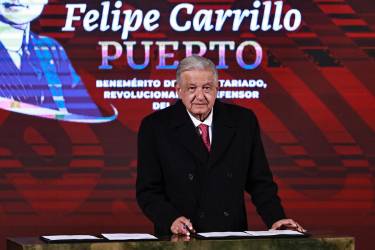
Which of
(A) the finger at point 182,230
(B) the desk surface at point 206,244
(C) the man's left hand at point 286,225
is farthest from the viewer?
(C) the man's left hand at point 286,225

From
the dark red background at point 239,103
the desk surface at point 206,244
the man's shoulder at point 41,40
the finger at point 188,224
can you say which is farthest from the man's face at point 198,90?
the man's shoulder at point 41,40

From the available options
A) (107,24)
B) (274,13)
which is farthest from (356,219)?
(107,24)

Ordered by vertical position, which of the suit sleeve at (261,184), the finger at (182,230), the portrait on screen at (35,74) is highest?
the portrait on screen at (35,74)

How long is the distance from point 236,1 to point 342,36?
0.73 m

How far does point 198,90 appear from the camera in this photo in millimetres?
4672

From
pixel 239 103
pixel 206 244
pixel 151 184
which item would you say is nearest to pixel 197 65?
pixel 151 184

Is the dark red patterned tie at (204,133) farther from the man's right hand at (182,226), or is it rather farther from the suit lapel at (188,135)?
the man's right hand at (182,226)

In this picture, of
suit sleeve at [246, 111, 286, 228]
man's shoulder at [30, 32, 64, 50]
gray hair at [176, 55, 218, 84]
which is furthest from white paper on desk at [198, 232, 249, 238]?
man's shoulder at [30, 32, 64, 50]

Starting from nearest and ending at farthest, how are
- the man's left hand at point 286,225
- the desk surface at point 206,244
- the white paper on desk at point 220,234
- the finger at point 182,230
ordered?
the desk surface at point 206,244 < the white paper on desk at point 220,234 < the finger at point 182,230 < the man's left hand at point 286,225

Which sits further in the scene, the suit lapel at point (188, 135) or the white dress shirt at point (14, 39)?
the white dress shirt at point (14, 39)

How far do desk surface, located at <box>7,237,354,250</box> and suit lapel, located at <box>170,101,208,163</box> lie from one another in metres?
0.64

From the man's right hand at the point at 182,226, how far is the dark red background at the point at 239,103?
276 centimetres

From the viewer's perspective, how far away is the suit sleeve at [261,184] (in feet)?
15.9

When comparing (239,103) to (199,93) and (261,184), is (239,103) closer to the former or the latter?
(261,184)
